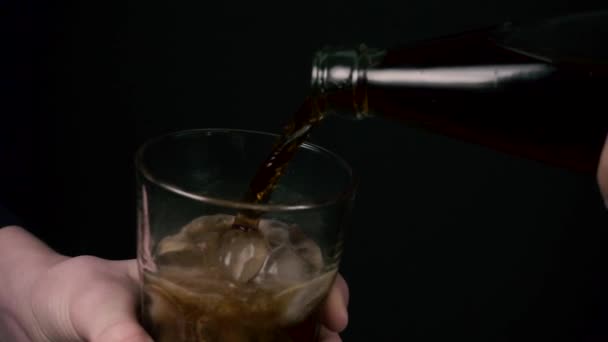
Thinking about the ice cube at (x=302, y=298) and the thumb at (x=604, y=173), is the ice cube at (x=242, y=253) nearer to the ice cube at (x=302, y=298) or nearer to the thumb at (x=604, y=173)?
the ice cube at (x=302, y=298)

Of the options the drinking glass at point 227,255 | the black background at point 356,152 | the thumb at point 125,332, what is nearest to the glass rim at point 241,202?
the drinking glass at point 227,255

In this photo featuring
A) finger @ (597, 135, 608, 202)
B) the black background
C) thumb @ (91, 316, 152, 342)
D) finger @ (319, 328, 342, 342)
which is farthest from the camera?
the black background

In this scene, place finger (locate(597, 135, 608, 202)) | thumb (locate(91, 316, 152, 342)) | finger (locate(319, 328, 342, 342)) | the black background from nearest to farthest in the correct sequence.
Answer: finger (locate(597, 135, 608, 202)), thumb (locate(91, 316, 152, 342)), finger (locate(319, 328, 342, 342)), the black background

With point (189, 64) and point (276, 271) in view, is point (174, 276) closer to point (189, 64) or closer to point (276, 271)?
point (276, 271)

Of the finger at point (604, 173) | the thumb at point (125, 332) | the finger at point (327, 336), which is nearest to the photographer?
the finger at point (604, 173)

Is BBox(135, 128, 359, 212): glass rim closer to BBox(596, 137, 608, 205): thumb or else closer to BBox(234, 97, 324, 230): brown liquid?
BBox(234, 97, 324, 230): brown liquid

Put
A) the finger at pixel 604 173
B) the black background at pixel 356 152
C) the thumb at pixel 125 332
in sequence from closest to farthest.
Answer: the finger at pixel 604 173, the thumb at pixel 125 332, the black background at pixel 356 152

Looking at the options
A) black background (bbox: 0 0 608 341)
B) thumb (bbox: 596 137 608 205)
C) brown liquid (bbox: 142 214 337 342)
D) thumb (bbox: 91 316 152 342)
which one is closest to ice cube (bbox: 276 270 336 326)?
brown liquid (bbox: 142 214 337 342)

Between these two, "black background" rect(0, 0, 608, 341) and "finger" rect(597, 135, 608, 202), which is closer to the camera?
"finger" rect(597, 135, 608, 202)
